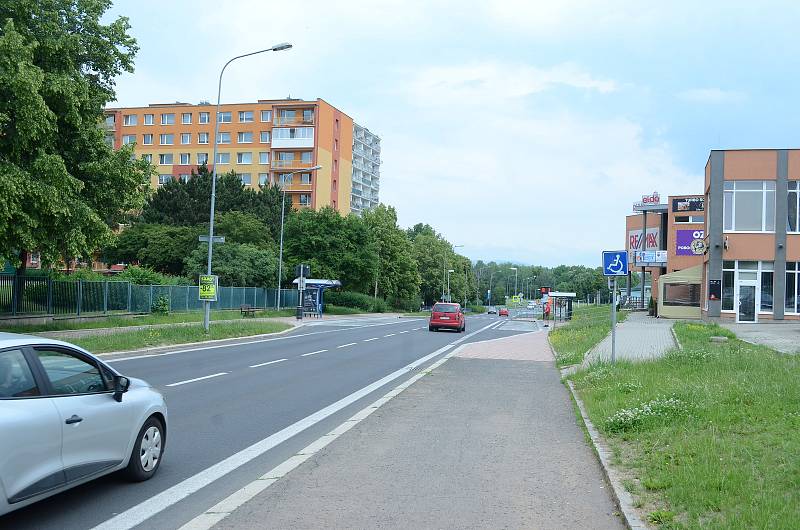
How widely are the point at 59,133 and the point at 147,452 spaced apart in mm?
20794

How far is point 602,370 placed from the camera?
48.7 feet

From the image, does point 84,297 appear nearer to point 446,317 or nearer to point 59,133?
point 59,133

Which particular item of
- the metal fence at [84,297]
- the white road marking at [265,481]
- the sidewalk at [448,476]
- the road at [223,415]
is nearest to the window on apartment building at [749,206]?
the road at [223,415]

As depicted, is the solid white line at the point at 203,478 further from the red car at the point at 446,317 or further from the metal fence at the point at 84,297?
the red car at the point at 446,317

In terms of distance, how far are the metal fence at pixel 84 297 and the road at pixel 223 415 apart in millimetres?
8284

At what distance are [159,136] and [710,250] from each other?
6919 cm

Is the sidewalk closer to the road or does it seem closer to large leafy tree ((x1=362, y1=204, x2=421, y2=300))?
the road

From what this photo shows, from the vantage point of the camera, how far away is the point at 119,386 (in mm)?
6297

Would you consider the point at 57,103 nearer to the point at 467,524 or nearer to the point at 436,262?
the point at 467,524

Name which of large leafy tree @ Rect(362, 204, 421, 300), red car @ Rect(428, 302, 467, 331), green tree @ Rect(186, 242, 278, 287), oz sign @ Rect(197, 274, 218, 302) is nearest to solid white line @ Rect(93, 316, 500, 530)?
oz sign @ Rect(197, 274, 218, 302)

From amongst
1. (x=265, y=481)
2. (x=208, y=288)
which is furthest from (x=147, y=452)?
(x=208, y=288)

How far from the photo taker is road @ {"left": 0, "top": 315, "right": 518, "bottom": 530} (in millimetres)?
5961

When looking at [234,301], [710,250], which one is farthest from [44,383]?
[234,301]

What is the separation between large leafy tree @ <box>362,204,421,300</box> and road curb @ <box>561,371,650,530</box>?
75.2 m
